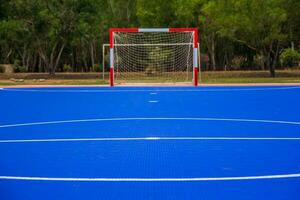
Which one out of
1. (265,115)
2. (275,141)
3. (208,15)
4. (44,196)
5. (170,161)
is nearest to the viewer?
(44,196)

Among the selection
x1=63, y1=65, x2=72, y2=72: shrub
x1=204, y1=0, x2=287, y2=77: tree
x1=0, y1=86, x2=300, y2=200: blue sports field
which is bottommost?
x1=0, y1=86, x2=300, y2=200: blue sports field

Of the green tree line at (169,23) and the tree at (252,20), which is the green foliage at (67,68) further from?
the tree at (252,20)

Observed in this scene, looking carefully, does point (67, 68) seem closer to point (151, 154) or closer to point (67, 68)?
point (67, 68)

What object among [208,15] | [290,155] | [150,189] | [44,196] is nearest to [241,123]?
[290,155]

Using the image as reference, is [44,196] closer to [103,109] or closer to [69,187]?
[69,187]

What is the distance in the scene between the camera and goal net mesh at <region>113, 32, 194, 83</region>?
25734 mm

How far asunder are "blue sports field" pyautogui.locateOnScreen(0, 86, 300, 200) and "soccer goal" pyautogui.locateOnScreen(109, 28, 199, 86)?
14.8 metres

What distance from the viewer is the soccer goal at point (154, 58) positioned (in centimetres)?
2566

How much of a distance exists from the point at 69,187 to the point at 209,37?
35.2 m

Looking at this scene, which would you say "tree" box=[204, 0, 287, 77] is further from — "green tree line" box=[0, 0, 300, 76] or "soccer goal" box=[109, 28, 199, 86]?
"soccer goal" box=[109, 28, 199, 86]

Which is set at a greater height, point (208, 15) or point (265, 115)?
point (208, 15)

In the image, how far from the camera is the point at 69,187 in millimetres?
4488

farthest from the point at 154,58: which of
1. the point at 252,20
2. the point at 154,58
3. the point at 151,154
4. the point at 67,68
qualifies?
the point at 151,154

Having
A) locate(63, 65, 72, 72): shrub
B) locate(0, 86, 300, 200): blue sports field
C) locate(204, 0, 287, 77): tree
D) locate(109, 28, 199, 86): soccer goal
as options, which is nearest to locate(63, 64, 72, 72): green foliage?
locate(63, 65, 72, 72): shrub
